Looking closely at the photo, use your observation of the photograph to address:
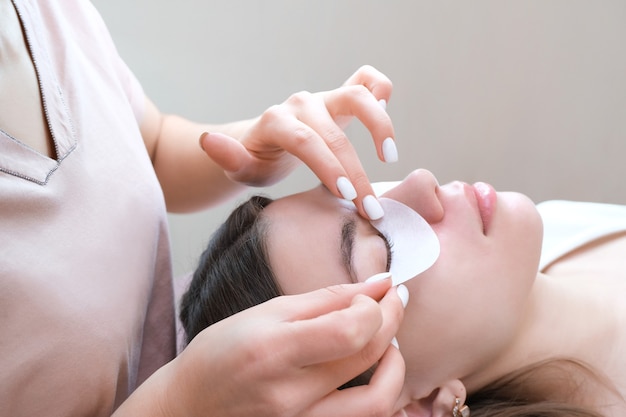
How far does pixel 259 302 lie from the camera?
850 mm

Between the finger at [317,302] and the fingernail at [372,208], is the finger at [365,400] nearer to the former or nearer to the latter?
the finger at [317,302]

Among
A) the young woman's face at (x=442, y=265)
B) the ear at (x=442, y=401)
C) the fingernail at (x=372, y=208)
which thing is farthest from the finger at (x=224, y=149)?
the ear at (x=442, y=401)

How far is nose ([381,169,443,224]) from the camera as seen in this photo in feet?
2.86

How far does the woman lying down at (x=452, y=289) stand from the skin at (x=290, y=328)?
8cm

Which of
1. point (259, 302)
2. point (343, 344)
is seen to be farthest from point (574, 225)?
point (343, 344)

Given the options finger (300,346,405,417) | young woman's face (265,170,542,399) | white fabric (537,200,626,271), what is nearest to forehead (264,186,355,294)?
young woman's face (265,170,542,399)

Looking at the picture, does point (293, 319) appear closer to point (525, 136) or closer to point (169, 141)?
point (169, 141)

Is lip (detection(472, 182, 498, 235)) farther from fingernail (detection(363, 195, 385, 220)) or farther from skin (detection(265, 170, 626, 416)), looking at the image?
A: fingernail (detection(363, 195, 385, 220))

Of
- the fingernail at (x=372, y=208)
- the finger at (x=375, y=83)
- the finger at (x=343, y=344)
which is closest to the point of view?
the finger at (x=343, y=344)

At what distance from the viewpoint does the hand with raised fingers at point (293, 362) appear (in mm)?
553

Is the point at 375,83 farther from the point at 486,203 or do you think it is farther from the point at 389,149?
the point at 486,203

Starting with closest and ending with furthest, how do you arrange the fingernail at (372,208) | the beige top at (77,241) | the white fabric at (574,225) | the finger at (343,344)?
the finger at (343,344), the beige top at (77,241), the fingernail at (372,208), the white fabric at (574,225)

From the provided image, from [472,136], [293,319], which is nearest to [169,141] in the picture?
[293,319]

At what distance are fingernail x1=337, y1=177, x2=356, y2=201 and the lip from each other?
0.70 feet
